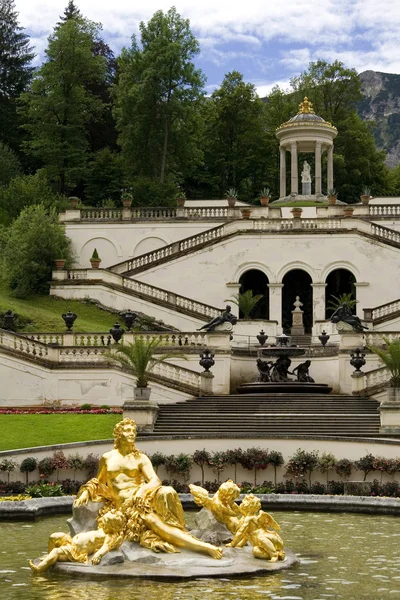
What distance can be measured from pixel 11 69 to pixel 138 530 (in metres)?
72.8

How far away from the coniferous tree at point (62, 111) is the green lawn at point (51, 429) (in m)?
38.2

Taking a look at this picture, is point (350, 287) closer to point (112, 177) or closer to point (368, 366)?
point (368, 366)

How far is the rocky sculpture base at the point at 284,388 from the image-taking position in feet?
128

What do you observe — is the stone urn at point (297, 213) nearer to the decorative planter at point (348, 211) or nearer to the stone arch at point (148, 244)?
the decorative planter at point (348, 211)

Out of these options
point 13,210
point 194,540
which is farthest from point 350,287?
point 194,540

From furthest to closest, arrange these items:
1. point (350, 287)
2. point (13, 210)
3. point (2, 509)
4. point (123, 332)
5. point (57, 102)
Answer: point (57, 102), point (13, 210), point (350, 287), point (123, 332), point (2, 509)

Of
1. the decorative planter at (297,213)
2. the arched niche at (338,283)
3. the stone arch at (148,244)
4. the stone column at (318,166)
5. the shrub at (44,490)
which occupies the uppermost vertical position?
the stone column at (318,166)

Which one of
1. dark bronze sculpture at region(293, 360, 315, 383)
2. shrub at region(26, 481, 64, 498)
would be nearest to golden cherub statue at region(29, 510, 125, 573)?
shrub at region(26, 481, 64, 498)

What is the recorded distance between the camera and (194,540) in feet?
54.6

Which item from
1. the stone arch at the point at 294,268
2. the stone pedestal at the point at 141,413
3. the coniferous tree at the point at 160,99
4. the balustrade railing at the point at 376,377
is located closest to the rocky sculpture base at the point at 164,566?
the stone pedestal at the point at 141,413

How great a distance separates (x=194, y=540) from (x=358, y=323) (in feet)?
81.9

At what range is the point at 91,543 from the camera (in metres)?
16.8

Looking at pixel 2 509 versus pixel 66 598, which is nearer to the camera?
pixel 66 598

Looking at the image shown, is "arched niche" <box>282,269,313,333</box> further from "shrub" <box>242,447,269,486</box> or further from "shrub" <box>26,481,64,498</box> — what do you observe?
"shrub" <box>26,481,64,498</box>
